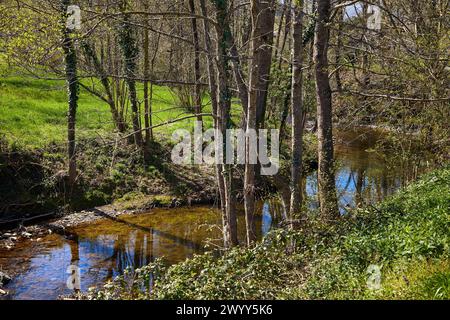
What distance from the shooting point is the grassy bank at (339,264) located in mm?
5386

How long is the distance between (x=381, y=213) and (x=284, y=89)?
36.8 feet

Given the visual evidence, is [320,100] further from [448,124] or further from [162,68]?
[162,68]

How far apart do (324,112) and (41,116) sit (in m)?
12.2

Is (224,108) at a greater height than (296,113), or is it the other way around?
(224,108)

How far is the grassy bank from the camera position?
539 centimetres

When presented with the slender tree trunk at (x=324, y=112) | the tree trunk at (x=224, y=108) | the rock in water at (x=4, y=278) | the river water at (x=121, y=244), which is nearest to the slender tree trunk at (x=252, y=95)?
the tree trunk at (x=224, y=108)

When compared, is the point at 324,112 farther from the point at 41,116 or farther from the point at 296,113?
the point at 41,116

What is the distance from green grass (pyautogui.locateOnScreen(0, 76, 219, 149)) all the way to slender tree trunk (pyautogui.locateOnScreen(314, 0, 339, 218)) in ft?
17.5

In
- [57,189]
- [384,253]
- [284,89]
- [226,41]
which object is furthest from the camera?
[284,89]

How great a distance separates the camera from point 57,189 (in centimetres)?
1513

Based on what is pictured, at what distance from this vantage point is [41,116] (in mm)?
18109

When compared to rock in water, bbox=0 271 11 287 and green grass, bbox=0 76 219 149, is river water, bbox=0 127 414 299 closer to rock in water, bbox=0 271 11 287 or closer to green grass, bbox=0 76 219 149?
rock in water, bbox=0 271 11 287

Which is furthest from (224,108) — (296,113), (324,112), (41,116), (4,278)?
(41,116)

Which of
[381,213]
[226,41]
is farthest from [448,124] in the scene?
[226,41]
